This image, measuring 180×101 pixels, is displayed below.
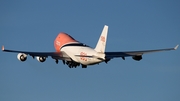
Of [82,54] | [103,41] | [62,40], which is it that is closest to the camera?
[103,41]

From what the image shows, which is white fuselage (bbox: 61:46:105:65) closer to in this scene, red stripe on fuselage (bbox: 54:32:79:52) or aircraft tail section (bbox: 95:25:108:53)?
aircraft tail section (bbox: 95:25:108:53)

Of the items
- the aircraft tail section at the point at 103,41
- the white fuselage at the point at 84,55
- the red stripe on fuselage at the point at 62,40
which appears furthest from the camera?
the red stripe on fuselage at the point at 62,40

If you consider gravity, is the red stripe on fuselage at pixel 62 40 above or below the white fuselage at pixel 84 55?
above

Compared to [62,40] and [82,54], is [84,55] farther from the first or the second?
[62,40]

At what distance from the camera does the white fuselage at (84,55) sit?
377ft

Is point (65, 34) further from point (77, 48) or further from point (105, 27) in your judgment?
point (105, 27)

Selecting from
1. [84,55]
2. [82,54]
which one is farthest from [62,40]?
[84,55]

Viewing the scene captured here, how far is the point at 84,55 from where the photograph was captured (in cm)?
12006

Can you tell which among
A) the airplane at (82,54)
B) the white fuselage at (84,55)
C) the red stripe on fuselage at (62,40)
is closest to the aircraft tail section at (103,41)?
the airplane at (82,54)

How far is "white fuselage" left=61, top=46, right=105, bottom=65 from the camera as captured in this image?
377 feet

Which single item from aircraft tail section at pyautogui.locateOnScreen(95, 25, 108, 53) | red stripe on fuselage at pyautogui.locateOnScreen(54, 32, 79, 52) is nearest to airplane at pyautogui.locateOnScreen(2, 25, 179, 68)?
aircraft tail section at pyautogui.locateOnScreen(95, 25, 108, 53)

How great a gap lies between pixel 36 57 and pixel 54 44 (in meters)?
19.9

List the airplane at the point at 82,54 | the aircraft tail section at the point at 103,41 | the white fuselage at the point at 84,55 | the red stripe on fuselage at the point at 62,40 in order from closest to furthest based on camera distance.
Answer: the aircraft tail section at the point at 103,41, the airplane at the point at 82,54, the white fuselage at the point at 84,55, the red stripe on fuselage at the point at 62,40

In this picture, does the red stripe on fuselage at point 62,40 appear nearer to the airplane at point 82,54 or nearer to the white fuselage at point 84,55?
the airplane at point 82,54
